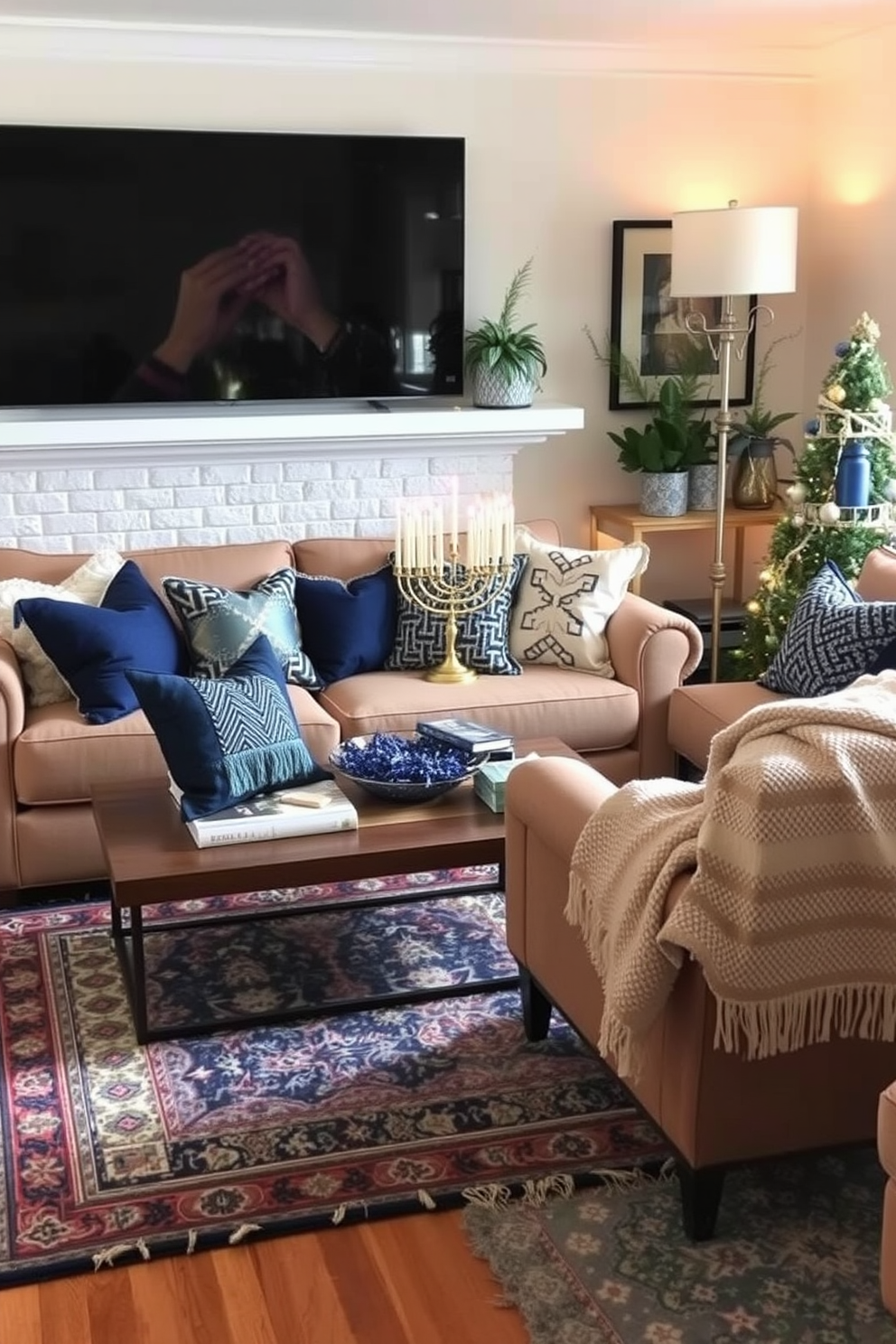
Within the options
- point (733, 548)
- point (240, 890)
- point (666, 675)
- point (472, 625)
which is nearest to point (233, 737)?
point (240, 890)

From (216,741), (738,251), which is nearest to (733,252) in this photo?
(738,251)

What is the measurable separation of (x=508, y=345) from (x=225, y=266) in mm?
1024

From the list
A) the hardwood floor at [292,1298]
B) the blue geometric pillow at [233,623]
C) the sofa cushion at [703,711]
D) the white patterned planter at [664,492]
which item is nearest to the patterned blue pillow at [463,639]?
the blue geometric pillow at [233,623]

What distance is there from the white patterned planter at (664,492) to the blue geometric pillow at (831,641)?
52.9 inches

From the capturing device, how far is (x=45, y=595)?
4105 millimetres

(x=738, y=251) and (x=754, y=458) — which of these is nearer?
(x=738, y=251)

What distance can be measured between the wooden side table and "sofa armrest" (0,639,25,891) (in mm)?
2484

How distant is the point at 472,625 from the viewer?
14.2 ft

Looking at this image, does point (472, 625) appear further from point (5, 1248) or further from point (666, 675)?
point (5, 1248)

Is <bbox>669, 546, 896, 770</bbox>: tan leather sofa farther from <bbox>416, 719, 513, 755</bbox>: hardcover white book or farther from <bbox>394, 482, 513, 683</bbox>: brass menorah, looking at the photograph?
<bbox>416, 719, 513, 755</bbox>: hardcover white book

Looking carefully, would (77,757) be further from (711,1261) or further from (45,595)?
(711,1261)

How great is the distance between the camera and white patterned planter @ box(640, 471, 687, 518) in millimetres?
5441

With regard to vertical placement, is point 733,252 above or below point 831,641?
above

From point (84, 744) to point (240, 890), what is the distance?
35.8 inches
